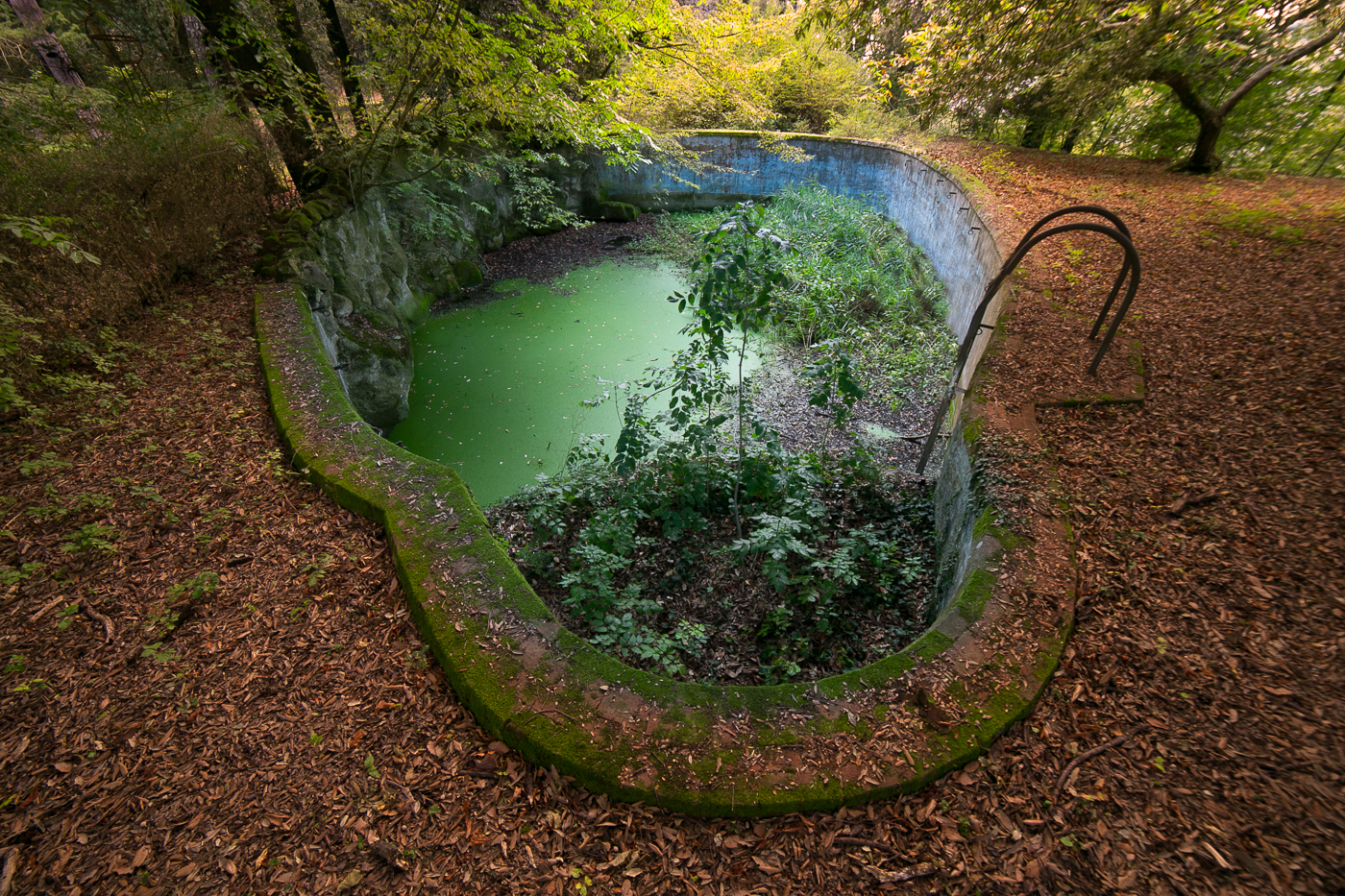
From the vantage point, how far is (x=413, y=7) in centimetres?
446

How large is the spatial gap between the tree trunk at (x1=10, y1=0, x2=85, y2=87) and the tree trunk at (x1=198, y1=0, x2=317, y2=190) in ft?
7.24

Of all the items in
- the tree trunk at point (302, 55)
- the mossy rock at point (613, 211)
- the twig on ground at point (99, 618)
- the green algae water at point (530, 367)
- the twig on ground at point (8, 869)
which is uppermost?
the tree trunk at point (302, 55)

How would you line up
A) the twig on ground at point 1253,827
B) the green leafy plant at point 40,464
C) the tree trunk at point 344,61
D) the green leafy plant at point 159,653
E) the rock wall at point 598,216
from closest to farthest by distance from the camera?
the twig on ground at point 1253,827
the green leafy plant at point 159,653
the green leafy plant at point 40,464
the rock wall at point 598,216
the tree trunk at point 344,61

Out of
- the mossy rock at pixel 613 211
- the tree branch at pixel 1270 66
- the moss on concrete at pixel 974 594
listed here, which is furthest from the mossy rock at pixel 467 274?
the tree branch at pixel 1270 66

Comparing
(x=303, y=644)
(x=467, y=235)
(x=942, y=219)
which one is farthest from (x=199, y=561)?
(x=942, y=219)

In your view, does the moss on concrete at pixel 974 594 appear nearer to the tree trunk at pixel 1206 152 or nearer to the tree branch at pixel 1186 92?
the tree branch at pixel 1186 92

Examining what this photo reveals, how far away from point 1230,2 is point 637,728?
8.50 m

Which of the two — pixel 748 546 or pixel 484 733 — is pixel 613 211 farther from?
pixel 484 733

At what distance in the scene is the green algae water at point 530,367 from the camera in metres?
5.18

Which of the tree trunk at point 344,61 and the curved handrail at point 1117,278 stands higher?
the tree trunk at point 344,61

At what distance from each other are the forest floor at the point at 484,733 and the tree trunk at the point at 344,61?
3737 mm

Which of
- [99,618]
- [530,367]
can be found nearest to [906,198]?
[530,367]

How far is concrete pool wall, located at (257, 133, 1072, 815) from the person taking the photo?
1.82 m

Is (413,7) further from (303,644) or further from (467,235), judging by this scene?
(303,644)
